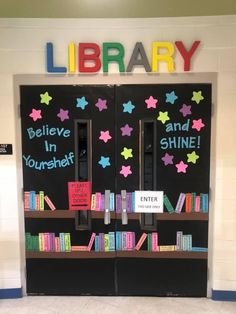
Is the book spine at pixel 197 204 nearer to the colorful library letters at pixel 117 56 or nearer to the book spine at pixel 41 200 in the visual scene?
the colorful library letters at pixel 117 56

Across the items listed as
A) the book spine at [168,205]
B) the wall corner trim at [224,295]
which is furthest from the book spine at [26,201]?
the wall corner trim at [224,295]

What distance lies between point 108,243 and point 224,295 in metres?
1.12

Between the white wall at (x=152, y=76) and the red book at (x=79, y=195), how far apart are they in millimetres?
459

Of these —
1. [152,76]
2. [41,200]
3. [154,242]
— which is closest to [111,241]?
[154,242]

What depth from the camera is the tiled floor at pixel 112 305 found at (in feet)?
9.93

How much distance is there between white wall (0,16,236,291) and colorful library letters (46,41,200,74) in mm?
50

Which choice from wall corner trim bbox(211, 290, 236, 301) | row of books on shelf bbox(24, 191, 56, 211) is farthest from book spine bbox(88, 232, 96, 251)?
wall corner trim bbox(211, 290, 236, 301)

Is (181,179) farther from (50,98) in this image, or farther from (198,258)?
(50,98)

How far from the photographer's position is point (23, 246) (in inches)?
126

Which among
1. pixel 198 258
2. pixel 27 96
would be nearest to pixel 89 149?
pixel 27 96

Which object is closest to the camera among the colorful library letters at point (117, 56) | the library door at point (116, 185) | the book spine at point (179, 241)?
the colorful library letters at point (117, 56)

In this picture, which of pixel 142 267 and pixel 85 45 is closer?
pixel 85 45

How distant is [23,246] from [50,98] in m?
1.33

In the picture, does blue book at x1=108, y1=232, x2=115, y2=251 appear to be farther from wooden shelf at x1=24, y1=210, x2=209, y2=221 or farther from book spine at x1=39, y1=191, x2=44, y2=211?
book spine at x1=39, y1=191, x2=44, y2=211
